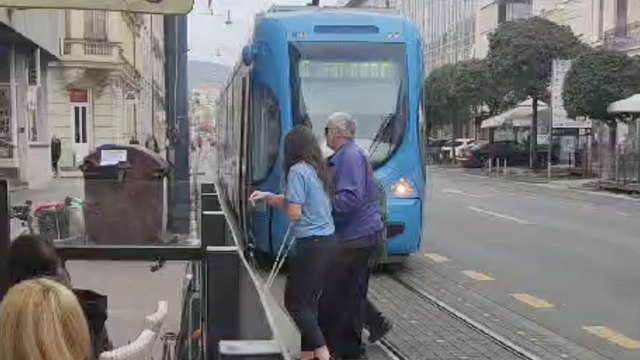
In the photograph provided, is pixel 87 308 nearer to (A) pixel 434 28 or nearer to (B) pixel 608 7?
(B) pixel 608 7

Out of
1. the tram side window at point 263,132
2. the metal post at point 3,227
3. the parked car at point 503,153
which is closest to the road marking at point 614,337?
the tram side window at point 263,132

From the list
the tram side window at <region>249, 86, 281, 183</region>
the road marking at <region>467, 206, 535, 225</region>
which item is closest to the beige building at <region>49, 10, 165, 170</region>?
the road marking at <region>467, 206, 535, 225</region>

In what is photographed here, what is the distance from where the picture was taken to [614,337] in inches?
297

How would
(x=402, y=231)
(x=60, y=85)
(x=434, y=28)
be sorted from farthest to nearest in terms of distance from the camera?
(x=434, y=28)
(x=60, y=85)
(x=402, y=231)

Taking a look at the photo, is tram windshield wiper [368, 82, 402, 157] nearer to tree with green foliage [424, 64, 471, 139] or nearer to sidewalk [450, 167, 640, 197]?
sidewalk [450, 167, 640, 197]

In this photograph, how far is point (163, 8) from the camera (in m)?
4.25

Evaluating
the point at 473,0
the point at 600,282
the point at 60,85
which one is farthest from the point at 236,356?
the point at 473,0

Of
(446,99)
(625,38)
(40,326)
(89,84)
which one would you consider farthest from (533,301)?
(446,99)

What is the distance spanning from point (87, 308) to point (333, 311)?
8.40 feet

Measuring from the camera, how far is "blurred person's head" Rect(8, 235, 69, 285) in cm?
384

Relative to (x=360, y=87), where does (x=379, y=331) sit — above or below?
below

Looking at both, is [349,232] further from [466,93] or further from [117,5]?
[466,93]

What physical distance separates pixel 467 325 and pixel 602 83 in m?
22.8

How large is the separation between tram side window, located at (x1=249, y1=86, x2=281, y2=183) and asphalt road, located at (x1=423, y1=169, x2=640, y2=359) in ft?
8.85
